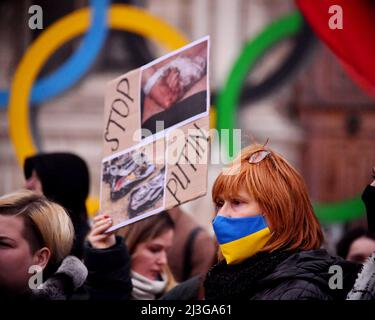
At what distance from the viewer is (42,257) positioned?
256 cm

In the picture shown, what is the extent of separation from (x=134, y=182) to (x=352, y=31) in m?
0.86

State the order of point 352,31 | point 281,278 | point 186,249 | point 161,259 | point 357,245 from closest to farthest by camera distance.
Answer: point 281,278, point 352,31, point 161,259, point 357,245, point 186,249

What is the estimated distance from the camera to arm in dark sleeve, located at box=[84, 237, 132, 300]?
2.82 meters

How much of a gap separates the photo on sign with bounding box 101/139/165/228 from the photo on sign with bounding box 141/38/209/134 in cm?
9

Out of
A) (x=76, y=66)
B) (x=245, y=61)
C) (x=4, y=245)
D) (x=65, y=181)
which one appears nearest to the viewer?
(x=4, y=245)

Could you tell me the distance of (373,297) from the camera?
234 cm

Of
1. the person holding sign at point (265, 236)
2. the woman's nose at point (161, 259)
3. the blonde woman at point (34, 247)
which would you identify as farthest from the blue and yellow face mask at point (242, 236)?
the woman's nose at point (161, 259)

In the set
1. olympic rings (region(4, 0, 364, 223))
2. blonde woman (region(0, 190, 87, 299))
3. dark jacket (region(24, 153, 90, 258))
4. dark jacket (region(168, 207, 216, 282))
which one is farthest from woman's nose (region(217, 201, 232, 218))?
olympic rings (region(4, 0, 364, 223))

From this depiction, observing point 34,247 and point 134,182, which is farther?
point 134,182

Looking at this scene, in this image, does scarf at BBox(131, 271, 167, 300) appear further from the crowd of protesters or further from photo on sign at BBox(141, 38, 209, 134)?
photo on sign at BBox(141, 38, 209, 134)

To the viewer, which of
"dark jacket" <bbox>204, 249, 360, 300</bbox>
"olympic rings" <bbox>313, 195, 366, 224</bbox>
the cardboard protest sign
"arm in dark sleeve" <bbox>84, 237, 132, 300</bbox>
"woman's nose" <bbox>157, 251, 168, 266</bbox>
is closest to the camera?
"dark jacket" <bbox>204, 249, 360, 300</bbox>

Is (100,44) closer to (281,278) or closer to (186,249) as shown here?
(186,249)

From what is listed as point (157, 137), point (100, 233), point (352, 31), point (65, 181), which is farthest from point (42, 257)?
point (352, 31)

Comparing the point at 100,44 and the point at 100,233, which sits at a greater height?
the point at 100,44
